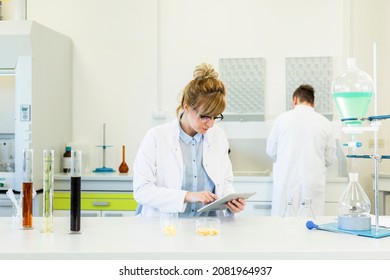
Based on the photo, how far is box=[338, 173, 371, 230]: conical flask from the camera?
2010 millimetres

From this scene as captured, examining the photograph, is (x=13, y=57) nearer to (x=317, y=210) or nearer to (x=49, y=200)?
(x=49, y=200)

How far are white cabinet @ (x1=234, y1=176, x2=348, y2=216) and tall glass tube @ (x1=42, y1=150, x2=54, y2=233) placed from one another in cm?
233

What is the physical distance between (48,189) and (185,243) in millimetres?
585

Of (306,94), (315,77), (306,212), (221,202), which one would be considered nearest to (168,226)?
(221,202)

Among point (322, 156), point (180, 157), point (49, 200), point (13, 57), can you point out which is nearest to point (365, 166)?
point (322, 156)

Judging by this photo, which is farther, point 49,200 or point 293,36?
point 293,36

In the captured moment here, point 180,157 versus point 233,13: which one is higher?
point 233,13

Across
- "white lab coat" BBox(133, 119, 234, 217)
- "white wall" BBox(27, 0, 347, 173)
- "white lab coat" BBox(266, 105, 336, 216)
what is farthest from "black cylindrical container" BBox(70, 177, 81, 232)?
"white wall" BBox(27, 0, 347, 173)

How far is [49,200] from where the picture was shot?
200 centimetres

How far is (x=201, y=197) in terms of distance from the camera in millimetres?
2289

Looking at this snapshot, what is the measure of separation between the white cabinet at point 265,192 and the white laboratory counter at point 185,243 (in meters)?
1.95

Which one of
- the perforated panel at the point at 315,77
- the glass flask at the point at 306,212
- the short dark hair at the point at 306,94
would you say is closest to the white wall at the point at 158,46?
the perforated panel at the point at 315,77

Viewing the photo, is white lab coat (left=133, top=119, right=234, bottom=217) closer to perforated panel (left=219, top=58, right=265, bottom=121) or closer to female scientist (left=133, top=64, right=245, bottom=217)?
female scientist (left=133, top=64, right=245, bottom=217)

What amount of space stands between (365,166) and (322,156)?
93cm
